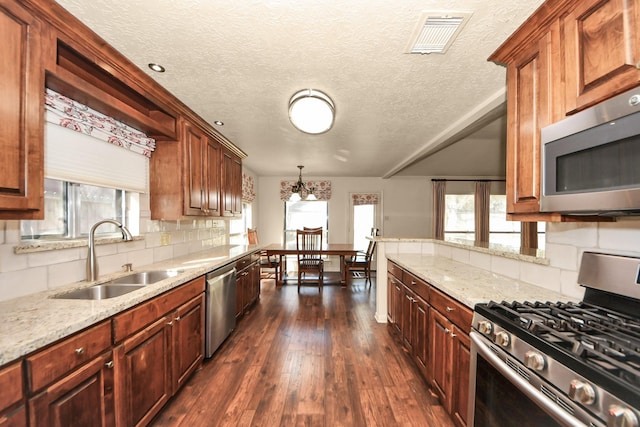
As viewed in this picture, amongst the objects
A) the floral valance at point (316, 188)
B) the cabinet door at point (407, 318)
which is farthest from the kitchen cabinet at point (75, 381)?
the floral valance at point (316, 188)

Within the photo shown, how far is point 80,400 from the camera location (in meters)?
1.14

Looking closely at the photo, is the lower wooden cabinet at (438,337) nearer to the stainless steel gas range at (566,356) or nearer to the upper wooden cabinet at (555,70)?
the stainless steel gas range at (566,356)

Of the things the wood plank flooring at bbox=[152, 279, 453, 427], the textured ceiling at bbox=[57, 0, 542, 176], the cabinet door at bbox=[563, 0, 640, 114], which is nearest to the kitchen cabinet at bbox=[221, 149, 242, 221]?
the textured ceiling at bbox=[57, 0, 542, 176]

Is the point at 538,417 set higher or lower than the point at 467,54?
lower

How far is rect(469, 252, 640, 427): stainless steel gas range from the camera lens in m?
0.75

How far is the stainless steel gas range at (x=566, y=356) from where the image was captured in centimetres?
75

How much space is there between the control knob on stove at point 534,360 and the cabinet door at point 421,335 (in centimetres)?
100

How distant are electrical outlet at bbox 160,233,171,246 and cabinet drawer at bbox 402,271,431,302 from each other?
2311 millimetres

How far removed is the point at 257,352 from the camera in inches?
103

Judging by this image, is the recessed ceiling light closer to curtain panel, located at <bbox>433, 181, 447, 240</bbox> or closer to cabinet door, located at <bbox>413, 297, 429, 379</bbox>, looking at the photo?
cabinet door, located at <bbox>413, 297, 429, 379</bbox>

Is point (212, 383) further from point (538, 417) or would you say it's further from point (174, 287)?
point (538, 417)

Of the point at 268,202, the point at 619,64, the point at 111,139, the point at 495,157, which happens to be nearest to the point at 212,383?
the point at 111,139

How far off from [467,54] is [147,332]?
8.15 feet

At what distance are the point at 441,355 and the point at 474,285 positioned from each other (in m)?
0.49
